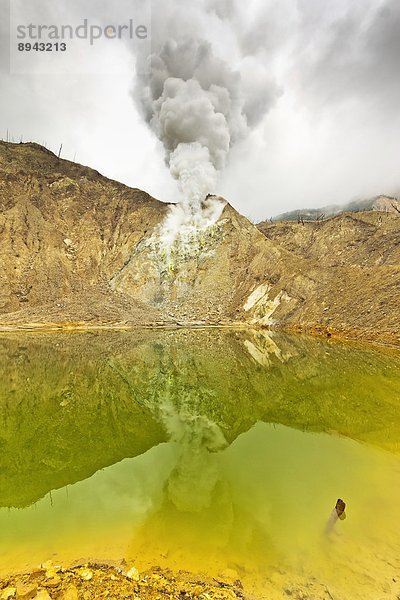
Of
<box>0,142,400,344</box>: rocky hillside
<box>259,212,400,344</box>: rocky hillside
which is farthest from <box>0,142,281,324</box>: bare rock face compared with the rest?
<box>259,212,400,344</box>: rocky hillside

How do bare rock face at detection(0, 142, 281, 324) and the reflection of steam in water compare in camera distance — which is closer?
the reflection of steam in water

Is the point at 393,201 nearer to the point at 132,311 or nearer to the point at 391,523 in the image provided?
the point at 132,311

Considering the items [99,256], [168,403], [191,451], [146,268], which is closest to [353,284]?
[146,268]

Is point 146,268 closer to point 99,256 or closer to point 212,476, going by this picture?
point 99,256

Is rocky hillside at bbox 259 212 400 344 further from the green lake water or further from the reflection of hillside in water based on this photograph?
the green lake water

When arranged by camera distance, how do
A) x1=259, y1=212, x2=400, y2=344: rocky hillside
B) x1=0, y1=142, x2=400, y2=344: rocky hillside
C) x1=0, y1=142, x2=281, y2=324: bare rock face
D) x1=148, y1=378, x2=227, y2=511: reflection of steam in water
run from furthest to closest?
x1=0, y1=142, x2=281, y2=324: bare rock face → x1=0, y1=142, x2=400, y2=344: rocky hillside → x1=259, y1=212, x2=400, y2=344: rocky hillside → x1=148, y1=378, x2=227, y2=511: reflection of steam in water

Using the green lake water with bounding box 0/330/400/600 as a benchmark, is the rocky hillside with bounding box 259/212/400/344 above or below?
above

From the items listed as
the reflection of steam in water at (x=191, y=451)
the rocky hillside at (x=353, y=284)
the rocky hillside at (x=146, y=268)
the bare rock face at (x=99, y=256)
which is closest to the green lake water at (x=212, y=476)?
the reflection of steam in water at (x=191, y=451)
